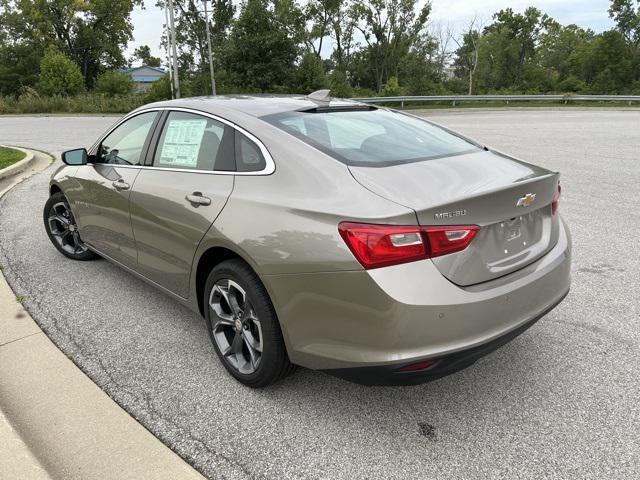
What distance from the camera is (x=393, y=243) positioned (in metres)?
2.12

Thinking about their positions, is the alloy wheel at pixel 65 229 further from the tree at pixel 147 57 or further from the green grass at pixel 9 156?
the tree at pixel 147 57

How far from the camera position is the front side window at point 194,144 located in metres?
2.95

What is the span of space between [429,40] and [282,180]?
5392 centimetres

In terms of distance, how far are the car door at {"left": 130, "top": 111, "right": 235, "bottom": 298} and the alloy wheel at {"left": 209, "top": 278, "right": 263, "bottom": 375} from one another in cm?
30

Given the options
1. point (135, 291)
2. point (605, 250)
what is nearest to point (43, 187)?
point (135, 291)

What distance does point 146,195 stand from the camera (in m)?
3.33

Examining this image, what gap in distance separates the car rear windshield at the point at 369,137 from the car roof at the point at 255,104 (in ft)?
0.35

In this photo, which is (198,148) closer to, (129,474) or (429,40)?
(129,474)

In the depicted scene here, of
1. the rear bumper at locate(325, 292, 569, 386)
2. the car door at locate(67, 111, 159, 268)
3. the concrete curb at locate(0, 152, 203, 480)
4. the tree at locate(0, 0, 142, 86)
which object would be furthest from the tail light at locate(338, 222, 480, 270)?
the tree at locate(0, 0, 142, 86)

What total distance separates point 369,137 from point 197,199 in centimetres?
106

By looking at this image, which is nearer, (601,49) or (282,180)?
(282,180)

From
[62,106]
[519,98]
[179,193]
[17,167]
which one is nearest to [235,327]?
[179,193]

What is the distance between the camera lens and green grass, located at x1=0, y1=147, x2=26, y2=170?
9.99 metres

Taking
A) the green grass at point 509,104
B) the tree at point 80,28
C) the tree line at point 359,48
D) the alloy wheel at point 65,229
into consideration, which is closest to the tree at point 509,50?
the tree line at point 359,48
